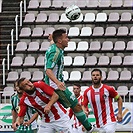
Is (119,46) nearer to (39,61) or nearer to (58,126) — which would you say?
(39,61)

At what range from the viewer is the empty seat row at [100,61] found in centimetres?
2250

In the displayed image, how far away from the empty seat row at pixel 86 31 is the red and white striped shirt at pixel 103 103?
39.5ft

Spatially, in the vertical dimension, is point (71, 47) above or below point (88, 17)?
below

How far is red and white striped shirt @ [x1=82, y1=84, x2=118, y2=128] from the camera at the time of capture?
11273 mm

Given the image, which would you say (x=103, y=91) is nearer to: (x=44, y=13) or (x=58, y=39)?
(x=58, y=39)

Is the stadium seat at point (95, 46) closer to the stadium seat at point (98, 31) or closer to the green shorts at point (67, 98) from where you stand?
the stadium seat at point (98, 31)

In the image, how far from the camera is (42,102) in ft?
30.7

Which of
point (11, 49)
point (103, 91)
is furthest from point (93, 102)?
point (11, 49)

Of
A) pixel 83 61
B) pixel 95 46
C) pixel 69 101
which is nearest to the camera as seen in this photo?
pixel 69 101

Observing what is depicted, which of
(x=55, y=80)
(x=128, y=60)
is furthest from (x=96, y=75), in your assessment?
(x=128, y=60)

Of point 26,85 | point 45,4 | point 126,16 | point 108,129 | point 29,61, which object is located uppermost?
point 45,4

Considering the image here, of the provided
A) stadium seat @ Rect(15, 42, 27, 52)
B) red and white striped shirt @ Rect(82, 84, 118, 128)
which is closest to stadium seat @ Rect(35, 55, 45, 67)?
stadium seat @ Rect(15, 42, 27, 52)

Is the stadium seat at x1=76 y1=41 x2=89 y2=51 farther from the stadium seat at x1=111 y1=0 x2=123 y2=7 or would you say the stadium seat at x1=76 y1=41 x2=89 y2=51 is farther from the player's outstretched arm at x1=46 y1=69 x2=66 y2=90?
the player's outstretched arm at x1=46 y1=69 x2=66 y2=90

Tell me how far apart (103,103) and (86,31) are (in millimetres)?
12339
